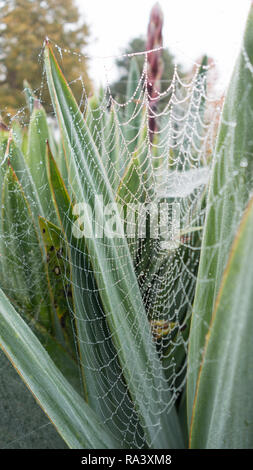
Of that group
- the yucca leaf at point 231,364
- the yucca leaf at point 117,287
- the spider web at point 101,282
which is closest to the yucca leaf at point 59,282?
the spider web at point 101,282

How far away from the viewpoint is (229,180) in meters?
0.57

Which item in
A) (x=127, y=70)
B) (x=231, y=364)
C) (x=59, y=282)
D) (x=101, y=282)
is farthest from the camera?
(x=127, y=70)

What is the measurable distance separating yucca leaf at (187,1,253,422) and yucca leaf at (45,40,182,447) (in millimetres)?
175

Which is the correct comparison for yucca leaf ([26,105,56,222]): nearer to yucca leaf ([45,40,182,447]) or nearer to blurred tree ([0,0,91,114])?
yucca leaf ([45,40,182,447])

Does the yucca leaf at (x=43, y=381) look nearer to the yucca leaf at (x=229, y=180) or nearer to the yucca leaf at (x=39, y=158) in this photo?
the yucca leaf at (x=229, y=180)

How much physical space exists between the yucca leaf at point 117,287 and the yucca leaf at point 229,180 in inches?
6.9

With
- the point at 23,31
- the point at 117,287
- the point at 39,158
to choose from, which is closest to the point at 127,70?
the point at 23,31

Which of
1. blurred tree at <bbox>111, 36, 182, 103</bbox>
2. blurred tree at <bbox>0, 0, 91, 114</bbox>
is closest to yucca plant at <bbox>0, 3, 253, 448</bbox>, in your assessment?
blurred tree at <bbox>111, 36, 182, 103</bbox>

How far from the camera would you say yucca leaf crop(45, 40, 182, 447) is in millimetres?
746

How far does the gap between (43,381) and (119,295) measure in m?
0.25

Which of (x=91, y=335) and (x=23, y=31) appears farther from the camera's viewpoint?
(x=23, y=31)

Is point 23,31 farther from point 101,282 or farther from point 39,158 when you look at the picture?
point 101,282
